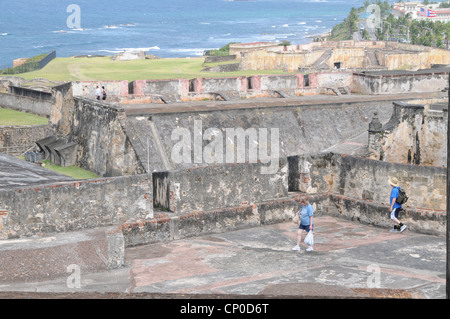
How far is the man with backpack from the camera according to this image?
14234mm

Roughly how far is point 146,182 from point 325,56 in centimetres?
4891

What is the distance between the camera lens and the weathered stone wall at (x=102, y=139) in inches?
926

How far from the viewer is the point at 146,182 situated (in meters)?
13.6

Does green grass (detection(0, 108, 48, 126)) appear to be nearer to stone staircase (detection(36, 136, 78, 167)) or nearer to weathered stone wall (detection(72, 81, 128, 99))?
stone staircase (detection(36, 136, 78, 167))

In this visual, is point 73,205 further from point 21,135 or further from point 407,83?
point 407,83

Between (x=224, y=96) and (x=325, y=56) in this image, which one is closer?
(x=224, y=96)

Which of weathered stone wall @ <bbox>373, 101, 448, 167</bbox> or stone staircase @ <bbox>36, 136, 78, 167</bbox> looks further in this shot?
stone staircase @ <bbox>36, 136, 78, 167</bbox>

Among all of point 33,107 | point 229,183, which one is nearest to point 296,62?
point 33,107

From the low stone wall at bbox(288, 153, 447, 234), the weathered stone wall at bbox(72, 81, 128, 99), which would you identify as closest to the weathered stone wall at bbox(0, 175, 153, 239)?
the low stone wall at bbox(288, 153, 447, 234)

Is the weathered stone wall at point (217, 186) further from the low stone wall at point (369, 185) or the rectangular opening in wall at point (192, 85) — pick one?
the rectangular opening in wall at point (192, 85)

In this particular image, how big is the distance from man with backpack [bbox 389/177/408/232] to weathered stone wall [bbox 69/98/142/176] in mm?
9867

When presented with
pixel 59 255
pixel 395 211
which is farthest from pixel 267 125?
pixel 59 255

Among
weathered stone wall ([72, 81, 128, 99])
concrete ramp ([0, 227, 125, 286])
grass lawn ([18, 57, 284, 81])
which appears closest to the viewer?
concrete ramp ([0, 227, 125, 286])

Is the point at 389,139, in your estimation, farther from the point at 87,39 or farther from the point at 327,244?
the point at 87,39
